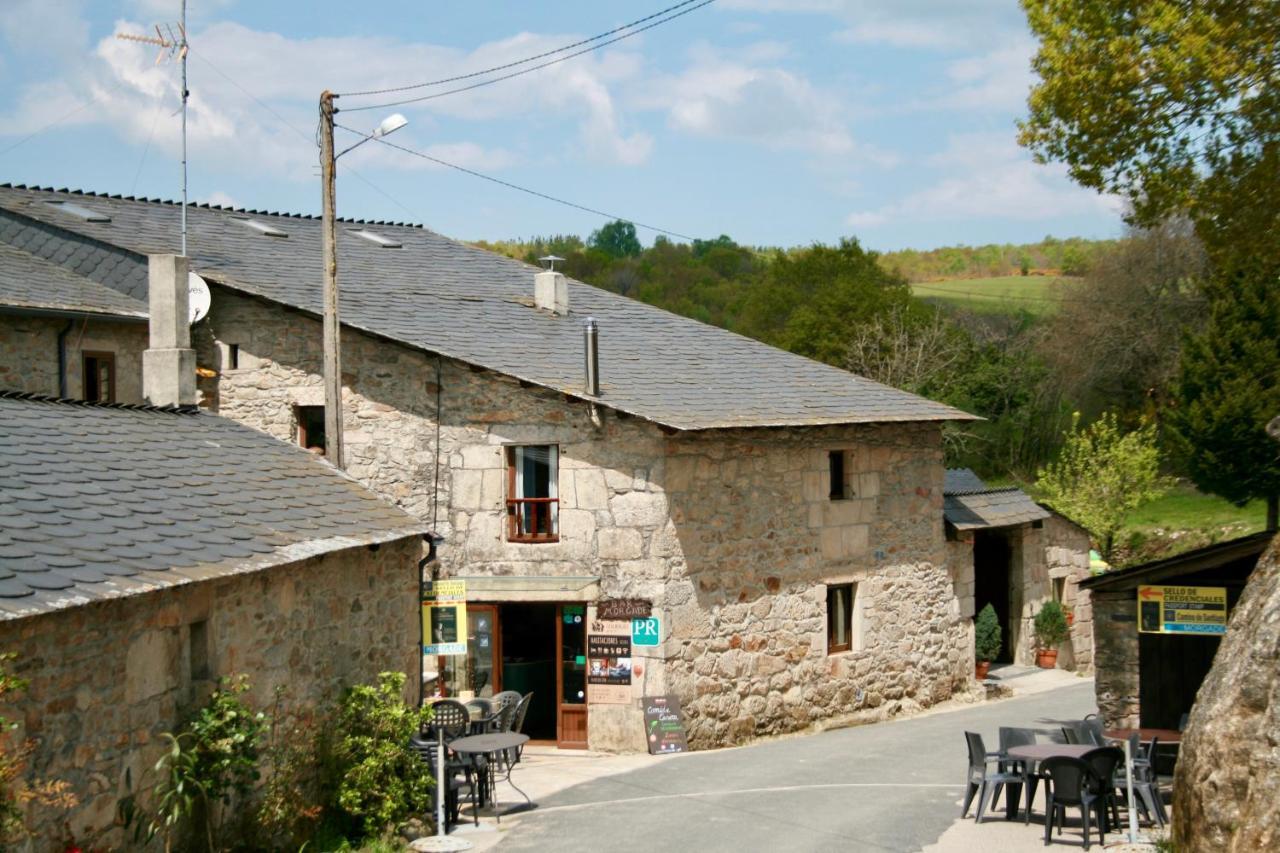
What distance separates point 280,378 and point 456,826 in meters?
8.24

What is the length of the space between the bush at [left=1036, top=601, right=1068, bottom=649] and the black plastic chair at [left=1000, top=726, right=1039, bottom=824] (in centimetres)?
1274

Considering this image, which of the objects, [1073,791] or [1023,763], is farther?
[1023,763]

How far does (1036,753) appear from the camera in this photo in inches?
453

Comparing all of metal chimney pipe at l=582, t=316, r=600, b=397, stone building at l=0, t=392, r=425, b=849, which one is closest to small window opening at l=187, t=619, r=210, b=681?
stone building at l=0, t=392, r=425, b=849

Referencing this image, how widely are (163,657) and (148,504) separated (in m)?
1.41

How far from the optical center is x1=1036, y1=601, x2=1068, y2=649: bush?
2483 centimetres

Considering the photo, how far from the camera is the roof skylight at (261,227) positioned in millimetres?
21672

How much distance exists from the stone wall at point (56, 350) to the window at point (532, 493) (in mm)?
5415

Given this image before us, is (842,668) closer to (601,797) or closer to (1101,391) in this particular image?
(601,797)

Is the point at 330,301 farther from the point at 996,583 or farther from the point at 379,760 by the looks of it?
the point at 996,583

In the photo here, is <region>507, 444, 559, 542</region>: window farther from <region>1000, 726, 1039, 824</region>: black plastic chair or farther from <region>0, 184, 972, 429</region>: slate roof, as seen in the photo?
<region>1000, 726, 1039, 824</region>: black plastic chair

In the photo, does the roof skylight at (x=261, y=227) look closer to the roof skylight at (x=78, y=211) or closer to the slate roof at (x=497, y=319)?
the slate roof at (x=497, y=319)

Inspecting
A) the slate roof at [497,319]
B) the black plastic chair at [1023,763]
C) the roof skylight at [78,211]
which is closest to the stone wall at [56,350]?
the slate roof at [497,319]

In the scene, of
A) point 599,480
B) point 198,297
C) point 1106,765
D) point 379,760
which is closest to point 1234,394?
point 599,480
